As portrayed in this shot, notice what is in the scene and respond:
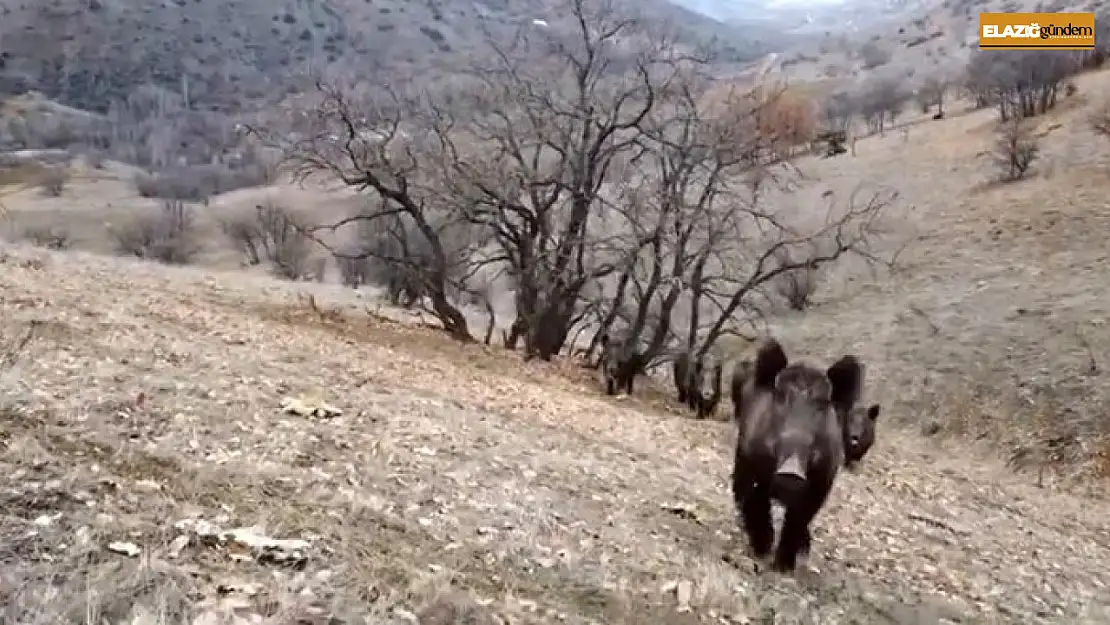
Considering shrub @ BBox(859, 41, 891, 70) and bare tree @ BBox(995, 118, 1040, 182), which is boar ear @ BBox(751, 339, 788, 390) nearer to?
bare tree @ BBox(995, 118, 1040, 182)

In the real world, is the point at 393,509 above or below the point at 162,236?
below

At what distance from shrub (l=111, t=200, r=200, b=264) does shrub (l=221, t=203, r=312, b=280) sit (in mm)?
2348

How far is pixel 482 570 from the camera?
5.49 metres

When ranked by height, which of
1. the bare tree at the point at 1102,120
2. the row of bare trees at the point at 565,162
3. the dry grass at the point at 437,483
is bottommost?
the dry grass at the point at 437,483

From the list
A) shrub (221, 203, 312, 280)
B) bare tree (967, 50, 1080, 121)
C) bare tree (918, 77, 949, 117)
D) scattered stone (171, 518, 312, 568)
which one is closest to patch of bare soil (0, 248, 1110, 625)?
scattered stone (171, 518, 312, 568)

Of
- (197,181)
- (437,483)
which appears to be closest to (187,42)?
(197,181)

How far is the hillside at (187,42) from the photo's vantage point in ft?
246

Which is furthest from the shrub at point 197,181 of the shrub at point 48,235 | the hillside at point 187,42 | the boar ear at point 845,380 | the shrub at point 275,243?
the boar ear at point 845,380

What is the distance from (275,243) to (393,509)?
36168mm

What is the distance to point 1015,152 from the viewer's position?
32.3 metres

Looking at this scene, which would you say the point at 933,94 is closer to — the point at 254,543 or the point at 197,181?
the point at 197,181

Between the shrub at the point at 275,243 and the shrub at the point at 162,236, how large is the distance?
7.70ft

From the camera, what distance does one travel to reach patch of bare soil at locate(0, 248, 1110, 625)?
445 centimetres

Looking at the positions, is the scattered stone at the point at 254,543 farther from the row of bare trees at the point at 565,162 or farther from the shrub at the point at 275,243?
the shrub at the point at 275,243
